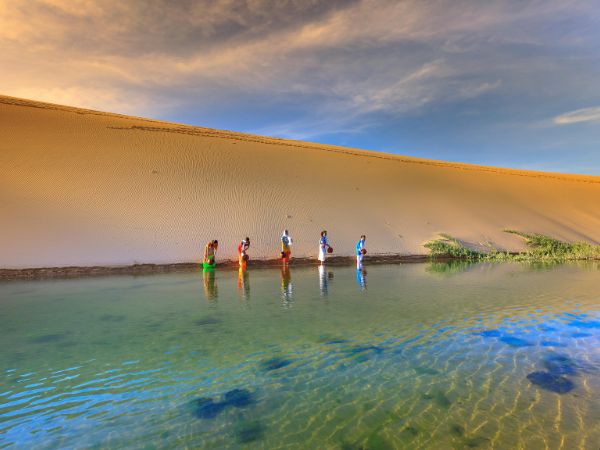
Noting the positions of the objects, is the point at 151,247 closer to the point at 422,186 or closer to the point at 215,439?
the point at 215,439

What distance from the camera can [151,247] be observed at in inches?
684

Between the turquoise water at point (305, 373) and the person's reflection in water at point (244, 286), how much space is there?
0.23 m

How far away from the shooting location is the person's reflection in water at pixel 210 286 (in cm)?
946

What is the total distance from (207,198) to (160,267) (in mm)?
6099

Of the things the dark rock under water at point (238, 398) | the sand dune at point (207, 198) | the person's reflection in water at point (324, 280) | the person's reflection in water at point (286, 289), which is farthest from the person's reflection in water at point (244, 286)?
the dark rock under water at point (238, 398)

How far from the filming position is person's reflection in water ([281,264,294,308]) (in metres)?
8.70

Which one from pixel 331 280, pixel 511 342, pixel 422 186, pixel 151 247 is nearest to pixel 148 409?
pixel 511 342

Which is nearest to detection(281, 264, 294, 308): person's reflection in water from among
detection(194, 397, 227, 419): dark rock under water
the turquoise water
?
the turquoise water

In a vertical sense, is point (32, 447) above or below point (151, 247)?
below

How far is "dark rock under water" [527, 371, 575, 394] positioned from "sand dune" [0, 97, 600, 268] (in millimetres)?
14659

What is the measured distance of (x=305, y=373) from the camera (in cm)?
470

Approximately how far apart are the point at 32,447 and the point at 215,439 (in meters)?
1.41

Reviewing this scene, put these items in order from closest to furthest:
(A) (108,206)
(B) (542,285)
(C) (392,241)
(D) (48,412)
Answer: (D) (48,412)
(B) (542,285)
(A) (108,206)
(C) (392,241)

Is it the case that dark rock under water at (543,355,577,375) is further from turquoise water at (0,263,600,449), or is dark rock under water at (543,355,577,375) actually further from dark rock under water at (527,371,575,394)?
dark rock under water at (527,371,575,394)
